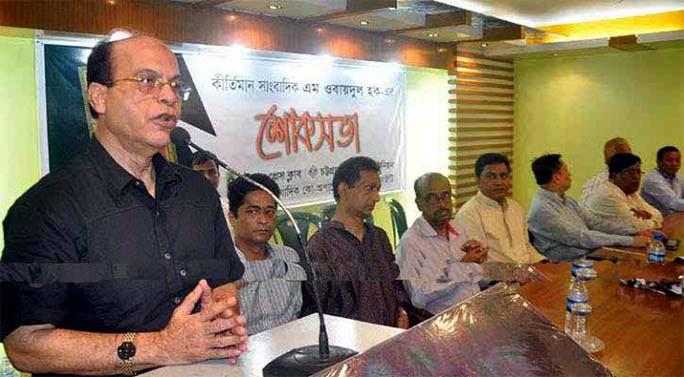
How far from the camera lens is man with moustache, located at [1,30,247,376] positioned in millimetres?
1056

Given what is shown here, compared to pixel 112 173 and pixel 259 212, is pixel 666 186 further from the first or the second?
pixel 112 173

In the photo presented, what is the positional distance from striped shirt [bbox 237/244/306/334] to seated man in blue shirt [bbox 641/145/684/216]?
4044 millimetres

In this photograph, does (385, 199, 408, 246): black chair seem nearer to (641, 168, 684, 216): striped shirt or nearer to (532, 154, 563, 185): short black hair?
(532, 154, 563, 185): short black hair

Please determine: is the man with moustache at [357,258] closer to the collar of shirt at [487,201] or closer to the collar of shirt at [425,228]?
the collar of shirt at [425,228]

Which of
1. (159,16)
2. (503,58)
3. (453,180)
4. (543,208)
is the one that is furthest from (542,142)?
(159,16)

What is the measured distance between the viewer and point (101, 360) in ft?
3.46

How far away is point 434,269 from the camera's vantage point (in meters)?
2.79

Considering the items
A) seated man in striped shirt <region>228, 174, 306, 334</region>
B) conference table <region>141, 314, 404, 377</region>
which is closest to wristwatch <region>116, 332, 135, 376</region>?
conference table <region>141, 314, 404, 377</region>

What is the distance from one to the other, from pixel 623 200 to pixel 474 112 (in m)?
2.75

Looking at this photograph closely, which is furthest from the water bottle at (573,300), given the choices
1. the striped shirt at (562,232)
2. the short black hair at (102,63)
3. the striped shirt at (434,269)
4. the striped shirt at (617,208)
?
the striped shirt at (617,208)

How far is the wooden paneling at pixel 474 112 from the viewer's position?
6.34 m

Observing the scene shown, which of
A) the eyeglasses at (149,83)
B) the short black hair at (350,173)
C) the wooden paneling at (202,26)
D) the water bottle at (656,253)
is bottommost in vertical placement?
the water bottle at (656,253)

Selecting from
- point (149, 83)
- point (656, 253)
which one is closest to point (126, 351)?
point (149, 83)

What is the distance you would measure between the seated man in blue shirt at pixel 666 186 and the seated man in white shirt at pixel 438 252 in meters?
2.97
